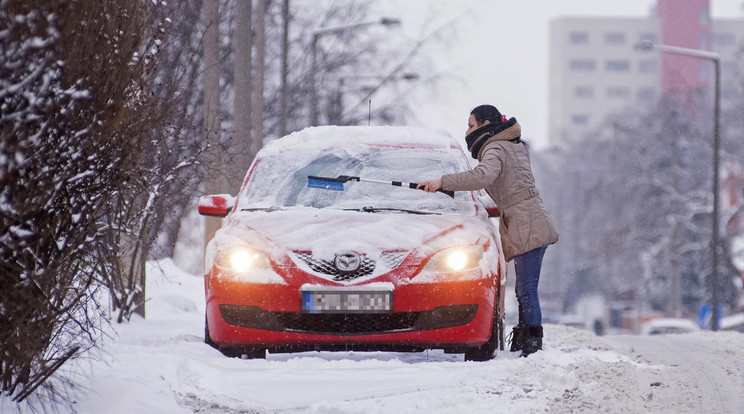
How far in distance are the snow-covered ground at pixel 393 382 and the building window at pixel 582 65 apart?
132277 mm

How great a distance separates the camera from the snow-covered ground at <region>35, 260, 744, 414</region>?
18.1 ft

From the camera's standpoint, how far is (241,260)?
22.7 feet

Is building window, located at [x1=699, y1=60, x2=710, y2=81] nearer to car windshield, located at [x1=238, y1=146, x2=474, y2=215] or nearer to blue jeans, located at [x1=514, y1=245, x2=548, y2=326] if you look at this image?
car windshield, located at [x1=238, y1=146, x2=474, y2=215]

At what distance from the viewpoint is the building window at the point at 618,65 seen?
452ft

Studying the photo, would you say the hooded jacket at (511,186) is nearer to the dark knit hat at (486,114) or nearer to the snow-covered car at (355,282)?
the dark knit hat at (486,114)

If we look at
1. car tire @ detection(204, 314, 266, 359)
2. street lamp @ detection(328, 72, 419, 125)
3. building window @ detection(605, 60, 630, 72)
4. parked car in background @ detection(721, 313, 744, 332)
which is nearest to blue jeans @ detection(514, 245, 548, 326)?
car tire @ detection(204, 314, 266, 359)

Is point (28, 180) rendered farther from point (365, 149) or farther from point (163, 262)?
point (163, 262)

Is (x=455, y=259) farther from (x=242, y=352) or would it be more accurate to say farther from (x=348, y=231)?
(x=242, y=352)

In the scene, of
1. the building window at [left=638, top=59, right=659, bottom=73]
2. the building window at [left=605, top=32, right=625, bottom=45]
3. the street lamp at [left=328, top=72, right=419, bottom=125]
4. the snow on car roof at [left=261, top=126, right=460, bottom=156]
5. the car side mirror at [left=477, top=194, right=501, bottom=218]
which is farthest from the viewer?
the building window at [left=605, top=32, right=625, bottom=45]

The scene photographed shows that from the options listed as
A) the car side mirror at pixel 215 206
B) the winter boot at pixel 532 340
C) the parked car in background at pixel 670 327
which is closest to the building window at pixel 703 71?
the parked car in background at pixel 670 327

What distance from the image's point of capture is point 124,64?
4.95m

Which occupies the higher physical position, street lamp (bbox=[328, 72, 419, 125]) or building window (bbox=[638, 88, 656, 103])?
building window (bbox=[638, 88, 656, 103])

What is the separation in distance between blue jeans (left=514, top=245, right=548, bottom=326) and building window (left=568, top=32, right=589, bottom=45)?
13314 centimetres

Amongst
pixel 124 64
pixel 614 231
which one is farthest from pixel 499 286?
pixel 614 231
